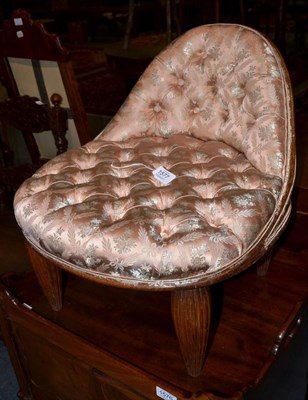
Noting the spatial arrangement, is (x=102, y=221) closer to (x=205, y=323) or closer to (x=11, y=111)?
(x=205, y=323)

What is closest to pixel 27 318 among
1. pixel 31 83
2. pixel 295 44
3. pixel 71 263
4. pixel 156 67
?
pixel 71 263

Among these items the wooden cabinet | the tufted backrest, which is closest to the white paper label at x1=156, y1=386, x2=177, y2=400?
the wooden cabinet

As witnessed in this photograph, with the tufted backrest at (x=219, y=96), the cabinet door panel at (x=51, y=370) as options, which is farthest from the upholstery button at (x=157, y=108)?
the cabinet door panel at (x=51, y=370)

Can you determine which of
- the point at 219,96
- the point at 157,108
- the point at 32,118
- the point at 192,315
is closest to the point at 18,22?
the point at 32,118

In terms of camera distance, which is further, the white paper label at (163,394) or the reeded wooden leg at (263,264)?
the reeded wooden leg at (263,264)

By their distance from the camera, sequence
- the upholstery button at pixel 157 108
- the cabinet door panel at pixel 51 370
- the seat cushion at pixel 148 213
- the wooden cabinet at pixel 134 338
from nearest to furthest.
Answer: the seat cushion at pixel 148 213, the wooden cabinet at pixel 134 338, the cabinet door panel at pixel 51 370, the upholstery button at pixel 157 108

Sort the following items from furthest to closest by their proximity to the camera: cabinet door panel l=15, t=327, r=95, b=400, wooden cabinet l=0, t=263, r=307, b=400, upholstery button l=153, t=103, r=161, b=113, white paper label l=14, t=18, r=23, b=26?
white paper label l=14, t=18, r=23, b=26 → upholstery button l=153, t=103, r=161, b=113 → cabinet door panel l=15, t=327, r=95, b=400 → wooden cabinet l=0, t=263, r=307, b=400

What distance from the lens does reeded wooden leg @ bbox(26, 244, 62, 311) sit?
0.83 metres

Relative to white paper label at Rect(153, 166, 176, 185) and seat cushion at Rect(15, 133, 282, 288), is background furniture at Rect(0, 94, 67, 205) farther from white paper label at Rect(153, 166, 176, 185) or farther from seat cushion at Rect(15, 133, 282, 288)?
white paper label at Rect(153, 166, 176, 185)

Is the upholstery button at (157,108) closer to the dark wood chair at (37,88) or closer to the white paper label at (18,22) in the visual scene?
the dark wood chair at (37,88)

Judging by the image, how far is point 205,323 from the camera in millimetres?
677

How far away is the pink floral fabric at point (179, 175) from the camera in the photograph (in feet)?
2.13

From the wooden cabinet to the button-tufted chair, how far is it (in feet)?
0.16

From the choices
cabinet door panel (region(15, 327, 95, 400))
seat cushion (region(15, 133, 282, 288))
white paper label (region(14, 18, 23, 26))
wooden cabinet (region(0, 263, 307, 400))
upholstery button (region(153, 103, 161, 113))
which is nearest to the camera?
seat cushion (region(15, 133, 282, 288))
